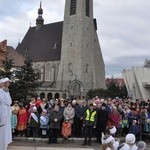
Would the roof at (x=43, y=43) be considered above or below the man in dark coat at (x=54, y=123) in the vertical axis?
above

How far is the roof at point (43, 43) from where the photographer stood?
3529 inches

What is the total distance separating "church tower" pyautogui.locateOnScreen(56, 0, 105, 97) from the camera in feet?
258

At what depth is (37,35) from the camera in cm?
9869

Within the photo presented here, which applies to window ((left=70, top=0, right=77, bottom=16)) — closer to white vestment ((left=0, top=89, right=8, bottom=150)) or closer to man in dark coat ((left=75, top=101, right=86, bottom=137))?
man in dark coat ((left=75, top=101, right=86, bottom=137))

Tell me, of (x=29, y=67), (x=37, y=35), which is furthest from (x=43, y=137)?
(x=37, y=35)

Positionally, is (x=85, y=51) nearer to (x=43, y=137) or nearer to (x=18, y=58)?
(x=18, y=58)

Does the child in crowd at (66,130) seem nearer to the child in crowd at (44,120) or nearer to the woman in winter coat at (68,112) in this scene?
the woman in winter coat at (68,112)

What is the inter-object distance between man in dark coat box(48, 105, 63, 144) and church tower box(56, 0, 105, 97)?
62.5 m

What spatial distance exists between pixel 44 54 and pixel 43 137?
76.1 meters

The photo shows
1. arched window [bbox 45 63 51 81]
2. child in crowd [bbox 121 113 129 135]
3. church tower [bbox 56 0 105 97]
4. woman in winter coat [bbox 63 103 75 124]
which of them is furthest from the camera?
arched window [bbox 45 63 51 81]

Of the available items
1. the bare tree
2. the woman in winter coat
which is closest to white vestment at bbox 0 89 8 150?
the woman in winter coat

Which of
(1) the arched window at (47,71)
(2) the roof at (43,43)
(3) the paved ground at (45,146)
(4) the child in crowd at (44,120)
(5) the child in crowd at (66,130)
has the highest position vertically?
(2) the roof at (43,43)

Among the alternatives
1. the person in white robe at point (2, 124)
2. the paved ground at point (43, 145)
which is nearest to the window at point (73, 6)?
the paved ground at point (43, 145)

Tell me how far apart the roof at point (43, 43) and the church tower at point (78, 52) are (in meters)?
7.16
